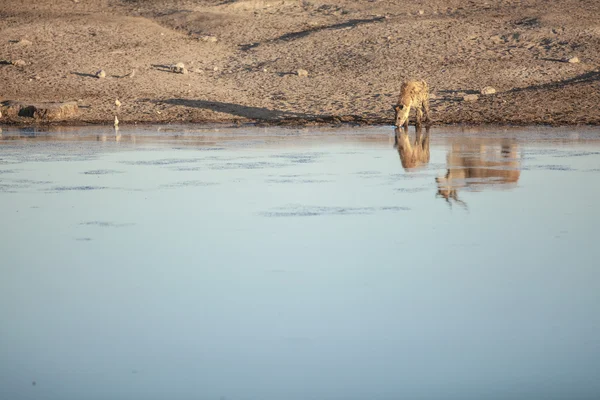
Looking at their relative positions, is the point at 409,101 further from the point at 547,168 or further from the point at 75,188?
the point at 75,188

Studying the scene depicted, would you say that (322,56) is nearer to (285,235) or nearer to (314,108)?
(314,108)

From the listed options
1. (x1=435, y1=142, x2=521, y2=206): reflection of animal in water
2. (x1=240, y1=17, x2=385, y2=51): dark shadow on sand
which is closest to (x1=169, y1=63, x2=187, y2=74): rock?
(x1=240, y1=17, x2=385, y2=51): dark shadow on sand

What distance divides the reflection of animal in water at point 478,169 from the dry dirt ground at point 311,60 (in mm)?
6538

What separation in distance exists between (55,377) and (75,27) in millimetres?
32493

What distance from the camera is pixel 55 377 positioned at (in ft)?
17.1

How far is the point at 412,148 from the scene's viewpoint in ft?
58.3

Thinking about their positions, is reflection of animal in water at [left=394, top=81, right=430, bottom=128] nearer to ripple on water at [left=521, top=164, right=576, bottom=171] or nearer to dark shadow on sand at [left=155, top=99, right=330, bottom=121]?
dark shadow on sand at [left=155, top=99, right=330, bottom=121]

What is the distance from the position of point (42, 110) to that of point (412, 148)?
12.0m

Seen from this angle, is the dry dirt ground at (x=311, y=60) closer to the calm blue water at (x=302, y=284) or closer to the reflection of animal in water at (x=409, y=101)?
the reflection of animal in water at (x=409, y=101)

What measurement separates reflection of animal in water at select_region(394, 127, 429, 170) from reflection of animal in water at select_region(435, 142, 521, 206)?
1.49 feet

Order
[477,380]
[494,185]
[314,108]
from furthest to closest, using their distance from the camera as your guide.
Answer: [314,108], [494,185], [477,380]

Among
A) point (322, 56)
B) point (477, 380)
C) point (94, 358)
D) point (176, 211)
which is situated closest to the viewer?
point (477, 380)

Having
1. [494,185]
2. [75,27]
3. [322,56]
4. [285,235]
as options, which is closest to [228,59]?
[322,56]

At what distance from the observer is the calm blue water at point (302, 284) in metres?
5.16
